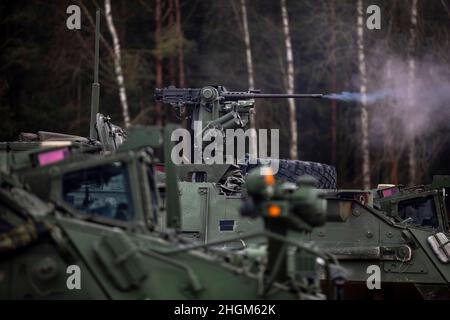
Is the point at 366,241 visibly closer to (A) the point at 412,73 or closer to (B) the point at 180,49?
(A) the point at 412,73

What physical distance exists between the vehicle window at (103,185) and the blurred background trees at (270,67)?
15.7 m

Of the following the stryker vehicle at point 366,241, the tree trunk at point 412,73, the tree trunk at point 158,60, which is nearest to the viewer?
the stryker vehicle at point 366,241

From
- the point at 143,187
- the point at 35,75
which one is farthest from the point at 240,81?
the point at 143,187

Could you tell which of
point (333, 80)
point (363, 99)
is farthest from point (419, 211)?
point (333, 80)

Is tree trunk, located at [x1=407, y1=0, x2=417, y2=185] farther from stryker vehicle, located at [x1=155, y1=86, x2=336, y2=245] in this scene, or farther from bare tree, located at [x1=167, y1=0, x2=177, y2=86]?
stryker vehicle, located at [x1=155, y1=86, x2=336, y2=245]

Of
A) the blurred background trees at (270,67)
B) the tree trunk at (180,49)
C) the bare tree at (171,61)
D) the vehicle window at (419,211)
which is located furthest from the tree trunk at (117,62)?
the vehicle window at (419,211)

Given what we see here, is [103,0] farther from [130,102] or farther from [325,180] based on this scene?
[325,180]

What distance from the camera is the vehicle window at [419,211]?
12562 mm

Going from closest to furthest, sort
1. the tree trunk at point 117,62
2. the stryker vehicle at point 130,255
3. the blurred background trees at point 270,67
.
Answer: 1. the stryker vehicle at point 130,255
2. the tree trunk at point 117,62
3. the blurred background trees at point 270,67

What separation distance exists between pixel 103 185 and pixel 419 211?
6686 mm

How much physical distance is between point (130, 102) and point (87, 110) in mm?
1259

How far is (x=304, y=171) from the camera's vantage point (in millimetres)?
13062

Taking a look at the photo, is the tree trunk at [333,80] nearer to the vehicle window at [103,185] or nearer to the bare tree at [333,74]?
the bare tree at [333,74]
